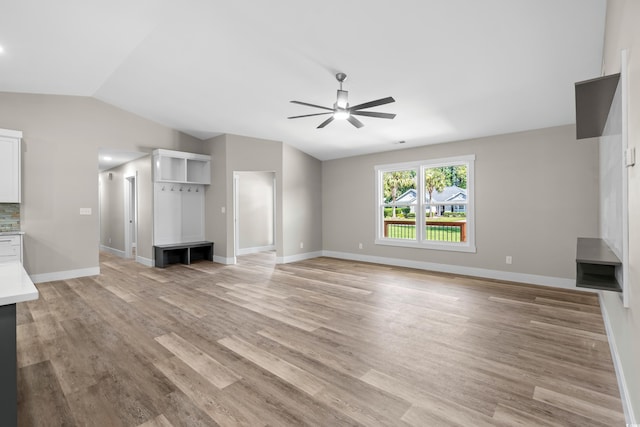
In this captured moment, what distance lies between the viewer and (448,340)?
2.85 metres

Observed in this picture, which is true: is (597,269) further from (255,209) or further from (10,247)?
(255,209)

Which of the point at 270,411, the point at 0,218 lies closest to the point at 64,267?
the point at 0,218

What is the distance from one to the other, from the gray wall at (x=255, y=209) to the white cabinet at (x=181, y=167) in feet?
3.63

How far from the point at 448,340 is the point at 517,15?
2.86 m

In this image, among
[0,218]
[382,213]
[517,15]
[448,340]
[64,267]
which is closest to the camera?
[517,15]

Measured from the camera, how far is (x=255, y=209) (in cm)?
871

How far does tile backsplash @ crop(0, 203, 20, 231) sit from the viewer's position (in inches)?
190

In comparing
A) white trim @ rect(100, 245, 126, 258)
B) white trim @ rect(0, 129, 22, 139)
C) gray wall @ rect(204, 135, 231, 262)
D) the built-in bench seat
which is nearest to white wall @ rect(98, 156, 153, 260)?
white trim @ rect(100, 245, 126, 258)

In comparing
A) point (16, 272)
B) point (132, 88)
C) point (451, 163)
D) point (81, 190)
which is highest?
point (132, 88)

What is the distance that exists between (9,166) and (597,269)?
6.95 metres

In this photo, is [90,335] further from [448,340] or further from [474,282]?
[474,282]

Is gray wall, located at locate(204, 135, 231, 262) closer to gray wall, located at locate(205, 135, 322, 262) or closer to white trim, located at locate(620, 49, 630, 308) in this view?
gray wall, located at locate(205, 135, 322, 262)

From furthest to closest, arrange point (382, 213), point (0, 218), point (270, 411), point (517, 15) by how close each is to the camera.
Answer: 1. point (382, 213)
2. point (0, 218)
3. point (517, 15)
4. point (270, 411)

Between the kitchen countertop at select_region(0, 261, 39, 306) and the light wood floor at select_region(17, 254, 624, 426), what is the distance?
2.67 ft
